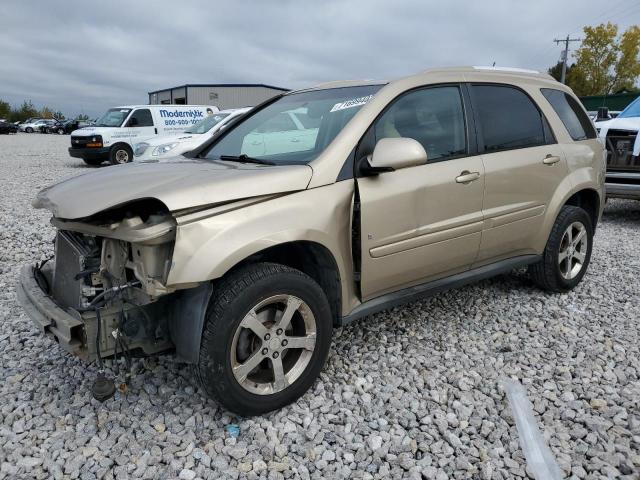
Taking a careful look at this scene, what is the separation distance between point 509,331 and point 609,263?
2425 millimetres

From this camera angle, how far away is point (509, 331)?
3.74 meters

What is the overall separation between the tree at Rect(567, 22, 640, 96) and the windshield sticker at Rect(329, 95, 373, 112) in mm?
41527

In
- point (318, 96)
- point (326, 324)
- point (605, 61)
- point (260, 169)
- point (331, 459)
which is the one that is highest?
point (605, 61)

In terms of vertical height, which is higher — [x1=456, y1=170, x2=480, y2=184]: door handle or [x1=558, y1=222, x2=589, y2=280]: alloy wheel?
[x1=456, y1=170, x2=480, y2=184]: door handle

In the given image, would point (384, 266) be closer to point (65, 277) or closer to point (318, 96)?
point (318, 96)

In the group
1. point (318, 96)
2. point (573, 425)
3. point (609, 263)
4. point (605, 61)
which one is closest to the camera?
point (573, 425)

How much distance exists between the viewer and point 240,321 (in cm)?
247

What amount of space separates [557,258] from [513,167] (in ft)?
3.48

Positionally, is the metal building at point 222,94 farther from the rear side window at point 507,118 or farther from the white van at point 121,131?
the rear side window at point 507,118

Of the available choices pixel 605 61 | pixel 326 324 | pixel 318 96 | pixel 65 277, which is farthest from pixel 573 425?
pixel 605 61

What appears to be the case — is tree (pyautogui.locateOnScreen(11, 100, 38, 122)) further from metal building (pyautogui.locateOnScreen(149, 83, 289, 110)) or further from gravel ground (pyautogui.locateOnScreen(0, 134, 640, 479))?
gravel ground (pyautogui.locateOnScreen(0, 134, 640, 479))

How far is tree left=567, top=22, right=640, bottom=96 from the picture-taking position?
37.8 metres

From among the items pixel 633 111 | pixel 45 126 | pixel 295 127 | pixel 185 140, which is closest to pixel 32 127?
pixel 45 126

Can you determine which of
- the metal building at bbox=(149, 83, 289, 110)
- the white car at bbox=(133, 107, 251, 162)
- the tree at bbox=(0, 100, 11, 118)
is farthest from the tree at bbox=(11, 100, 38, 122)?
the white car at bbox=(133, 107, 251, 162)
